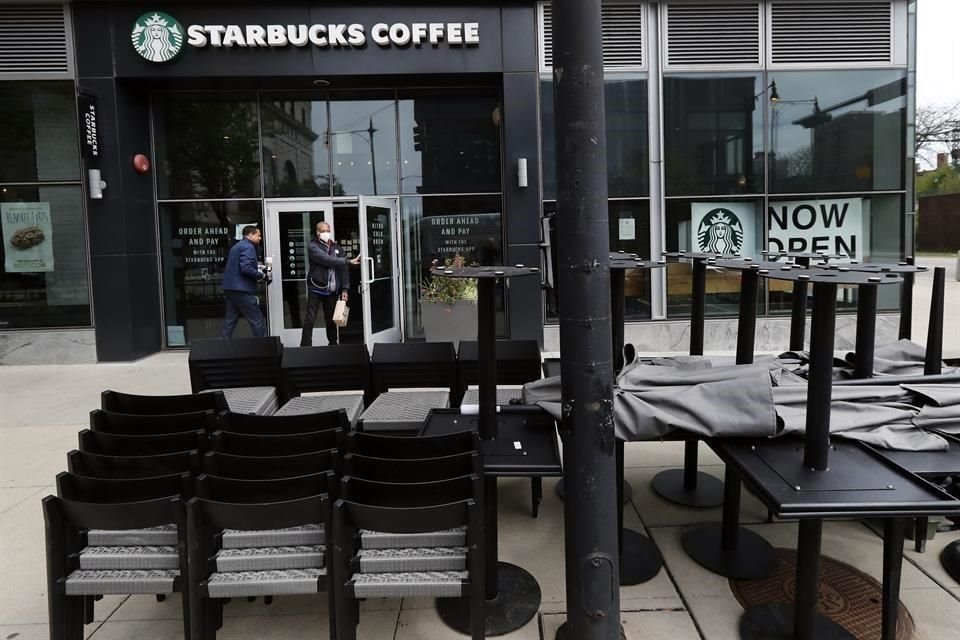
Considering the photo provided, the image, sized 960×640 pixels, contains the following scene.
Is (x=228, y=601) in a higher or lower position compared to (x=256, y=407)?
lower

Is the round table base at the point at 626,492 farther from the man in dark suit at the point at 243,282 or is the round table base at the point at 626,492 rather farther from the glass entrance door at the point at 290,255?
the glass entrance door at the point at 290,255

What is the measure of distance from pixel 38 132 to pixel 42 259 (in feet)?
6.50

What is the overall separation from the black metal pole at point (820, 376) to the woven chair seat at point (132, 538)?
2666 mm

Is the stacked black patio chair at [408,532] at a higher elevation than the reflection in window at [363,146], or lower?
lower

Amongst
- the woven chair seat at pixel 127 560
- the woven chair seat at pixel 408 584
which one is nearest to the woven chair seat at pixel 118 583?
the woven chair seat at pixel 127 560

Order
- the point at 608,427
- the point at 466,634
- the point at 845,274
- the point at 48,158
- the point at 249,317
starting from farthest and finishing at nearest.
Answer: the point at 48,158 → the point at 249,317 → the point at 466,634 → the point at 845,274 → the point at 608,427

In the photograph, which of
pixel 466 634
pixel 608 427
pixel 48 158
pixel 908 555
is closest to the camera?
pixel 608 427

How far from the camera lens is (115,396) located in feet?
12.5

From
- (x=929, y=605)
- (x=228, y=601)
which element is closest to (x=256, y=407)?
(x=228, y=601)

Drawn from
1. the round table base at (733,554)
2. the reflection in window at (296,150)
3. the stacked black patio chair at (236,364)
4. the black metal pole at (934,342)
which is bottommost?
the round table base at (733,554)

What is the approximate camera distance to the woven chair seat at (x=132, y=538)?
2.56 m

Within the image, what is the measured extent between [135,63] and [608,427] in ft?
33.3

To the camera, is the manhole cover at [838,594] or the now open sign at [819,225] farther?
the now open sign at [819,225]

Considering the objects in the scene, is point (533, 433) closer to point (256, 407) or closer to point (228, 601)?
point (228, 601)
